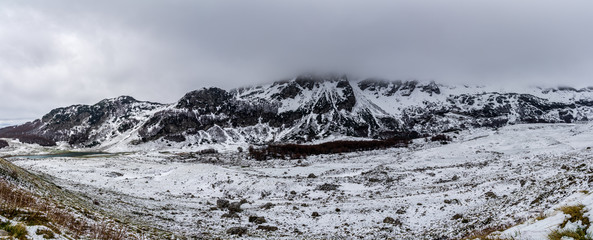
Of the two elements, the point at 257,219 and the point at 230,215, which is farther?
the point at 230,215

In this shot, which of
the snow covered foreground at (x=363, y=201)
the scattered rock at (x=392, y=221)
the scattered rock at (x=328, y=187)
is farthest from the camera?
the scattered rock at (x=328, y=187)

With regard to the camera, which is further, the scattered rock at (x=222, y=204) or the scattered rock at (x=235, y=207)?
the scattered rock at (x=222, y=204)

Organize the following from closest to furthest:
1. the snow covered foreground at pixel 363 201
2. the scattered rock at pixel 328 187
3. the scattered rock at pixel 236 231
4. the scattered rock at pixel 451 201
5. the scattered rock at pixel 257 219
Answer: the snow covered foreground at pixel 363 201, the scattered rock at pixel 236 231, the scattered rock at pixel 257 219, the scattered rock at pixel 451 201, the scattered rock at pixel 328 187

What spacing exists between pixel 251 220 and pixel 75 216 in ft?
42.0

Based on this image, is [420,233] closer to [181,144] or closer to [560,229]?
[560,229]

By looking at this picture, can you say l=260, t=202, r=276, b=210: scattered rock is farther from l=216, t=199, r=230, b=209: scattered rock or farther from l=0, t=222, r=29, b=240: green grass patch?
l=0, t=222, r=29, b=240: green grass patch

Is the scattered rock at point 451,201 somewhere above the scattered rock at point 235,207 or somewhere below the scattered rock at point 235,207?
above

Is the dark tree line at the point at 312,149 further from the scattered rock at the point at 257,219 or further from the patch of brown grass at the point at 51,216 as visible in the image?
the patch of brown grass at the point at 51,216

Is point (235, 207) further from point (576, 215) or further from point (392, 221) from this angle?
point (576, 215)

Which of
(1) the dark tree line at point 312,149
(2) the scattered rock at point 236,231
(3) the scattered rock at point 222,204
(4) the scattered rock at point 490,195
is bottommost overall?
(1) the dark tree line at point 312,149

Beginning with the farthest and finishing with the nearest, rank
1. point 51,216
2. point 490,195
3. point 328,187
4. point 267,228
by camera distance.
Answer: point 328,187, point 490,195, point 267,228, point 51,216

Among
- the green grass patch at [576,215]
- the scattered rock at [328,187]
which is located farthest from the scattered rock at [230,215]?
the green grass patch at [576,215]

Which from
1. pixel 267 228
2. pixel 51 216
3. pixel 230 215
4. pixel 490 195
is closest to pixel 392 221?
pixel 490 195

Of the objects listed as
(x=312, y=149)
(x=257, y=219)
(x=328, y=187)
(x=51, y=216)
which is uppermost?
(x=51, y=216)
